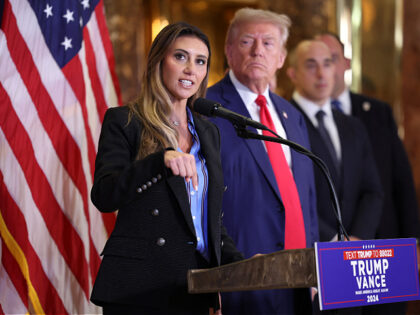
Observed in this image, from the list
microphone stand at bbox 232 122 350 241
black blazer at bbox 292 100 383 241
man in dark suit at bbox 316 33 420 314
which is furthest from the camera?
man in dark suit at bbox 316 33 420 314

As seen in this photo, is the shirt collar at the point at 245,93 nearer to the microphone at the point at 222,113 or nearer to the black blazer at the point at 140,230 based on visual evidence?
the microphone at the point at 222,113

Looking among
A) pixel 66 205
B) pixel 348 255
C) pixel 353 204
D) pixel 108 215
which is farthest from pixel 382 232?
pixel 348 255

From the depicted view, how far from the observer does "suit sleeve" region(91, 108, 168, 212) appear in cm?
175

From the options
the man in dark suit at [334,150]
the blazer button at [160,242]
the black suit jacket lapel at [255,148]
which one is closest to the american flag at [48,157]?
the black suit jacket lapel at [255,148]

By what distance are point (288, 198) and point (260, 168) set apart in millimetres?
175

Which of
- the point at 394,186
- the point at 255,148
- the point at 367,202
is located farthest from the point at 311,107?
the point at 255,148

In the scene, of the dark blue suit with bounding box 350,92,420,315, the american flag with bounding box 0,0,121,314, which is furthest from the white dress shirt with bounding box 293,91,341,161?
the american flag with bounding box 0,0,121,314

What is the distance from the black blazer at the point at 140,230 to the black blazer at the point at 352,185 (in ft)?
4.73

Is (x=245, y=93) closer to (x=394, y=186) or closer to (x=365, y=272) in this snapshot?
(x=365, y=272)

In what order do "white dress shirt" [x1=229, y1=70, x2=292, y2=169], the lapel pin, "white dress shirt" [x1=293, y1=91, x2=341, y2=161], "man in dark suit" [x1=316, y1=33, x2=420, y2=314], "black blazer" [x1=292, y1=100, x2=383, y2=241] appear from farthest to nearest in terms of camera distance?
1. the lapel pin
2. "man in dark suit" [x1=316, y1=33, x2=420, y2=314]
3. "white dress shirt" [x1=293, y1=91, x2=341, y2=161]
4. "black blazer" [x1=292, y1=100, x2=383, y2=241]
5. "white dress shirt" [x1=229, y1=70, x2=292, y2=169]

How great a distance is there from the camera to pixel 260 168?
Answer: 2.60 meters

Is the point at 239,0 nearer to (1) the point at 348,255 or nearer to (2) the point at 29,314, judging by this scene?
(2) the point at 29,314

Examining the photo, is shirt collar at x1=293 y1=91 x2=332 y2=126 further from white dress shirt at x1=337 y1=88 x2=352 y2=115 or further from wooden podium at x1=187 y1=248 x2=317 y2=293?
wooden podium at x1=187 y1=248 x2=317 y2=293

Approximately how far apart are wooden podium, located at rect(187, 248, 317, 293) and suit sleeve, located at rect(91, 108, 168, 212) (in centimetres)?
33
